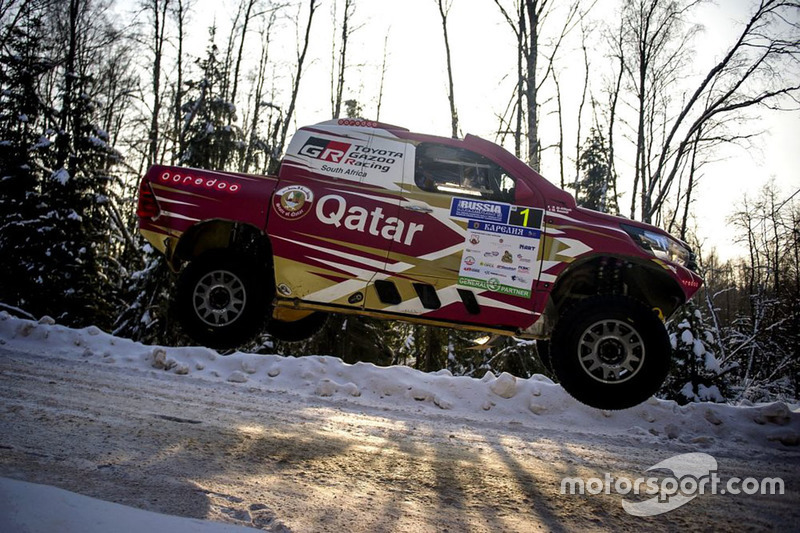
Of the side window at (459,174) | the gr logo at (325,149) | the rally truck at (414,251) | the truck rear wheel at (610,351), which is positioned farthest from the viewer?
the gr logo at (325,149)

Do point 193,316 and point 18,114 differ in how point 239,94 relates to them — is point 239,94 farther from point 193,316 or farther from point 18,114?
point 193,316

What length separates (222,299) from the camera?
13.8 feet

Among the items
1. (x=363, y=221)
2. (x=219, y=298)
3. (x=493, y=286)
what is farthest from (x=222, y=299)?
(x=493, y=286)

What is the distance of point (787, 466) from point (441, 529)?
11.6 ft

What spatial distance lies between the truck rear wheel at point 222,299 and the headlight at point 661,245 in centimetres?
307

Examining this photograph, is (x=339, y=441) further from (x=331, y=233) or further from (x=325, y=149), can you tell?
(x=325, y=149)

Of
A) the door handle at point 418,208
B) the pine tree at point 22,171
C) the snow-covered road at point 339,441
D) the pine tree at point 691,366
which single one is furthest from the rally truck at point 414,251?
the pine tree at point 22,171

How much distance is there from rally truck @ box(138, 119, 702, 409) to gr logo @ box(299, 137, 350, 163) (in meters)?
0.05

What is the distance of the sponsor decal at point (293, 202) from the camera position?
165 inches

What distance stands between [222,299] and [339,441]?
149 cm

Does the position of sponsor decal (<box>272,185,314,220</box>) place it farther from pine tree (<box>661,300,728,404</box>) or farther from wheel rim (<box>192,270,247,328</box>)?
pine tree (<box>661,300,728,404</box>)

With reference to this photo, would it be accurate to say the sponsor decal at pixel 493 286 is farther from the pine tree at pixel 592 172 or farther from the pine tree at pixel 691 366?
the pine tree at pixel 592 172

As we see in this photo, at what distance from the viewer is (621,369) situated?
3941 mm

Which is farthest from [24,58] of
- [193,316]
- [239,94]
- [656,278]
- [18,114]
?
[656,278]
